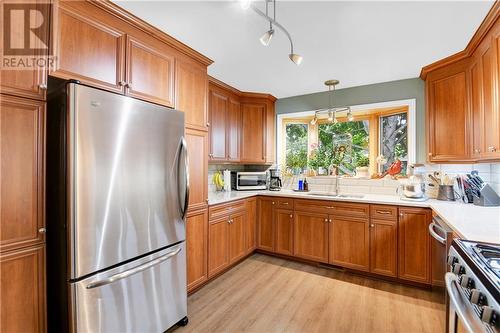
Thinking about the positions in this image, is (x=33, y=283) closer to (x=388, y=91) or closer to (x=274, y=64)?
(x=274, y=64)

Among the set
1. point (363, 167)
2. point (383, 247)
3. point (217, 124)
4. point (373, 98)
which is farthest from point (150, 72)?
→ point (363, 167)

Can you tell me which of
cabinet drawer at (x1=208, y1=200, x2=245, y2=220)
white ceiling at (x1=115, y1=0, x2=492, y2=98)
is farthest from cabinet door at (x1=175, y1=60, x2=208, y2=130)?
cabinet drawer at (x1=208, y1=200, x2=245, y2=220)

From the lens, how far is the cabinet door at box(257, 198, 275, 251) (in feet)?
11.0

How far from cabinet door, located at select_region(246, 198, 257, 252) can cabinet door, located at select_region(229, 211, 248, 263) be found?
0.26ft

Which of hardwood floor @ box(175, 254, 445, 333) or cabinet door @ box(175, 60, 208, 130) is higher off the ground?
cabinet door @ box(175, 60, 208, 130)

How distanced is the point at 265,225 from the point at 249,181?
2.30 ft

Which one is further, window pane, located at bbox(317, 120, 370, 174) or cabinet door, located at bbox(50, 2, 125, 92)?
window pane, located at bbox(317, 120, 370, 174)

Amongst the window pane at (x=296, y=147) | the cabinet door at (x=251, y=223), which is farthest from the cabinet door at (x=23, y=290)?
the window pane at (x=296, y=147)

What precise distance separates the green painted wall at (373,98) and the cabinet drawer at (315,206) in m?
1.24

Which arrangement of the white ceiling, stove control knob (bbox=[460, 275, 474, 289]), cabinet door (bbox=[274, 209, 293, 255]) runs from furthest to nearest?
cabinet door (bbox=[274, 209, 293, 255]) < the white ceiling < stove control knob (bbox=[460, 275, 474, 289])

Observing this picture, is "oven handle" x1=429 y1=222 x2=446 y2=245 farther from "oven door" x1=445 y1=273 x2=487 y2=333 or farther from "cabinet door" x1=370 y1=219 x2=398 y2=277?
"oven door" x1=445 y1=273 x2=487 y2=333

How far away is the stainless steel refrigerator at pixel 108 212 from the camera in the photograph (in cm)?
129

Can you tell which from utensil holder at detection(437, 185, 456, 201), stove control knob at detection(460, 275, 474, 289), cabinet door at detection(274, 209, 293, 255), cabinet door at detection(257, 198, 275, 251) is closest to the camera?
stove control knob at detection(460, 275, 474, 289)

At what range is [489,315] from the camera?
83 centimetres
